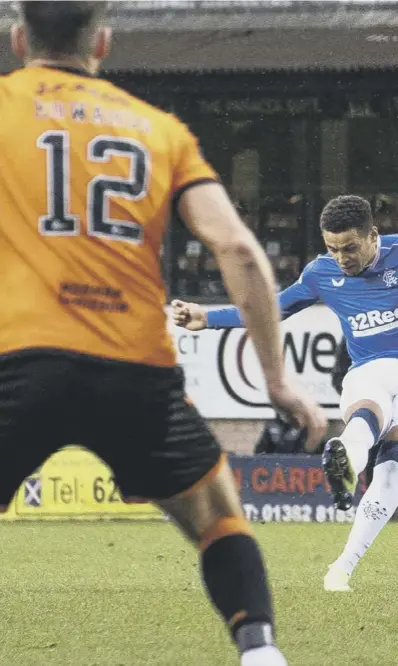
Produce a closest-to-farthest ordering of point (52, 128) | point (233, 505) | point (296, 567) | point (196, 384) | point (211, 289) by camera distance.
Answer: point (52, 128), point (233, 505), point (296, 567), point (196, 384), point (211, 289)

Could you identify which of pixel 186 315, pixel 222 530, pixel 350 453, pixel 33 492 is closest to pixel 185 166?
pixel 222 530

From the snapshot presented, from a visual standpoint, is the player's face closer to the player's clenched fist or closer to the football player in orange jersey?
the player's clenched fist

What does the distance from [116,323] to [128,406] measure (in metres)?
0.19

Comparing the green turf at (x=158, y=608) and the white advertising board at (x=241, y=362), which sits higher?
the green turf at (x=158, y=608)

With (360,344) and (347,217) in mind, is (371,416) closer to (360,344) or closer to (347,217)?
(360,344)

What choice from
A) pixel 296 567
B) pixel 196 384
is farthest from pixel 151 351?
pixel 196 384

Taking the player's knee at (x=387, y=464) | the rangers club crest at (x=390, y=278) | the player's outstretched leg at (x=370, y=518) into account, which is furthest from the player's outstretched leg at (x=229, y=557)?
the rangers club crest at (x=390, y=278)

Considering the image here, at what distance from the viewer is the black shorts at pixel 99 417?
3.96 metres

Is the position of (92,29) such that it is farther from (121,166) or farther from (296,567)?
(296,567)

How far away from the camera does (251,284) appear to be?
3.96 metres

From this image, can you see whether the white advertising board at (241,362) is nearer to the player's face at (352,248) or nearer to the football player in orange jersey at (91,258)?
the player's face at (352,248)

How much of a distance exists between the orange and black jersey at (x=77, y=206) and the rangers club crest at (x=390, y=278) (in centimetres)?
507

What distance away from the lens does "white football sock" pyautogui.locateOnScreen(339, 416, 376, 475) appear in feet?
27.3

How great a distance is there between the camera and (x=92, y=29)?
155 inches
